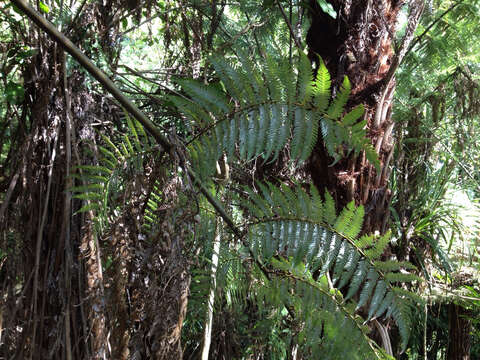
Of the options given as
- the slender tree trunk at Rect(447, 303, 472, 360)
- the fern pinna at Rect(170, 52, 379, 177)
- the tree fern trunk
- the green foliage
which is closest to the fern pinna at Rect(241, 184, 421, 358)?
the fern pinna at Rect(170, 52, 379, 177)

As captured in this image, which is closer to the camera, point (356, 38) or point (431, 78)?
point (356, 38)

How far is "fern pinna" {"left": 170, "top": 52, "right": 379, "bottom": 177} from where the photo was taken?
0.82m

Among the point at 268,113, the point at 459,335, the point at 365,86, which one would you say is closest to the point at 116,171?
the point at 268,113

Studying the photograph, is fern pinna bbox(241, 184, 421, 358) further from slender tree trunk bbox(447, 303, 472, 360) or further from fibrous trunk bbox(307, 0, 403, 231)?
slender tree trunk bbox(447, 303, 472, 360)

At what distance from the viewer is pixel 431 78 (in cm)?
314

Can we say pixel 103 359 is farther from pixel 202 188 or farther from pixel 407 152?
pixel 407 152

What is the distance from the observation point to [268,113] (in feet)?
2.79

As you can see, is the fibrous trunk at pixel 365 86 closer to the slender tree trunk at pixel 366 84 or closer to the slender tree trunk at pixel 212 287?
the slender tree trunk at pixel 366 84

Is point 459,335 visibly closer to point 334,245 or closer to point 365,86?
point 365,86

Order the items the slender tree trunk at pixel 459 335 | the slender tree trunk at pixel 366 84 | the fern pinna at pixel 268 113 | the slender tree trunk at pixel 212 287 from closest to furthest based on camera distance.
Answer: the fern pinna at pixel 268 113
the slender tree trunk at pixel 212 287
the slender tree trunk at pixel 366 84
the slender tree trunk at pixel 459 335

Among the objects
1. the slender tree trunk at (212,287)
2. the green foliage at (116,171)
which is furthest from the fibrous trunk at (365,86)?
the green foliage at (116,171)

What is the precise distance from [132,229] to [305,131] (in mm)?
370

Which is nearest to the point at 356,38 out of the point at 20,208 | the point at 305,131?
the point at 305,131

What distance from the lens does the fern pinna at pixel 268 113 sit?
2.70ft
